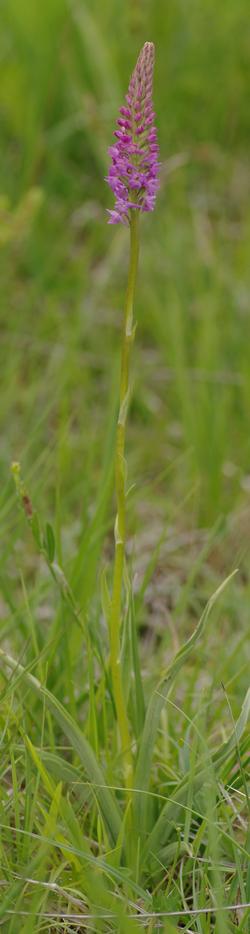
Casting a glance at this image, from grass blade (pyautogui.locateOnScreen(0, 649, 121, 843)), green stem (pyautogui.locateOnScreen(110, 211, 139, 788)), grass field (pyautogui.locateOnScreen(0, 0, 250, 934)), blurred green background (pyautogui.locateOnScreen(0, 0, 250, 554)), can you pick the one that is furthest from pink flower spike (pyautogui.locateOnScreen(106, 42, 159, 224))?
blurred green background (pyautogui.locateOnScreen(0, 0, 250, 554))

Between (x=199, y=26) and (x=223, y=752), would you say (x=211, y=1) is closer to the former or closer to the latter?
(x=199, y=26)

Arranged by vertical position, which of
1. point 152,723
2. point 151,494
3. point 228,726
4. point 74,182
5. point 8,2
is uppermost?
point 8,2

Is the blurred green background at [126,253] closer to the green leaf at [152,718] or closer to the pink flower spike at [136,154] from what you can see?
the green leaf at [152,718]

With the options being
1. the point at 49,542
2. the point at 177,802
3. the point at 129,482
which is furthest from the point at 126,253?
the point at 177,802

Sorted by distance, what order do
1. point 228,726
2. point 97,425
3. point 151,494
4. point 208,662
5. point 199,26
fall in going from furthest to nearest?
point 199,26, point 97,425, point 151,494, point 208,662, point 228,726

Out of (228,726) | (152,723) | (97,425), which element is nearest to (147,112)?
(152,723)

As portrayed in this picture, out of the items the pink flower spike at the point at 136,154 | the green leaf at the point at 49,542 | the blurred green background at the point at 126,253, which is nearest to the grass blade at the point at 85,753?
the green leaf at the point at 49,542
